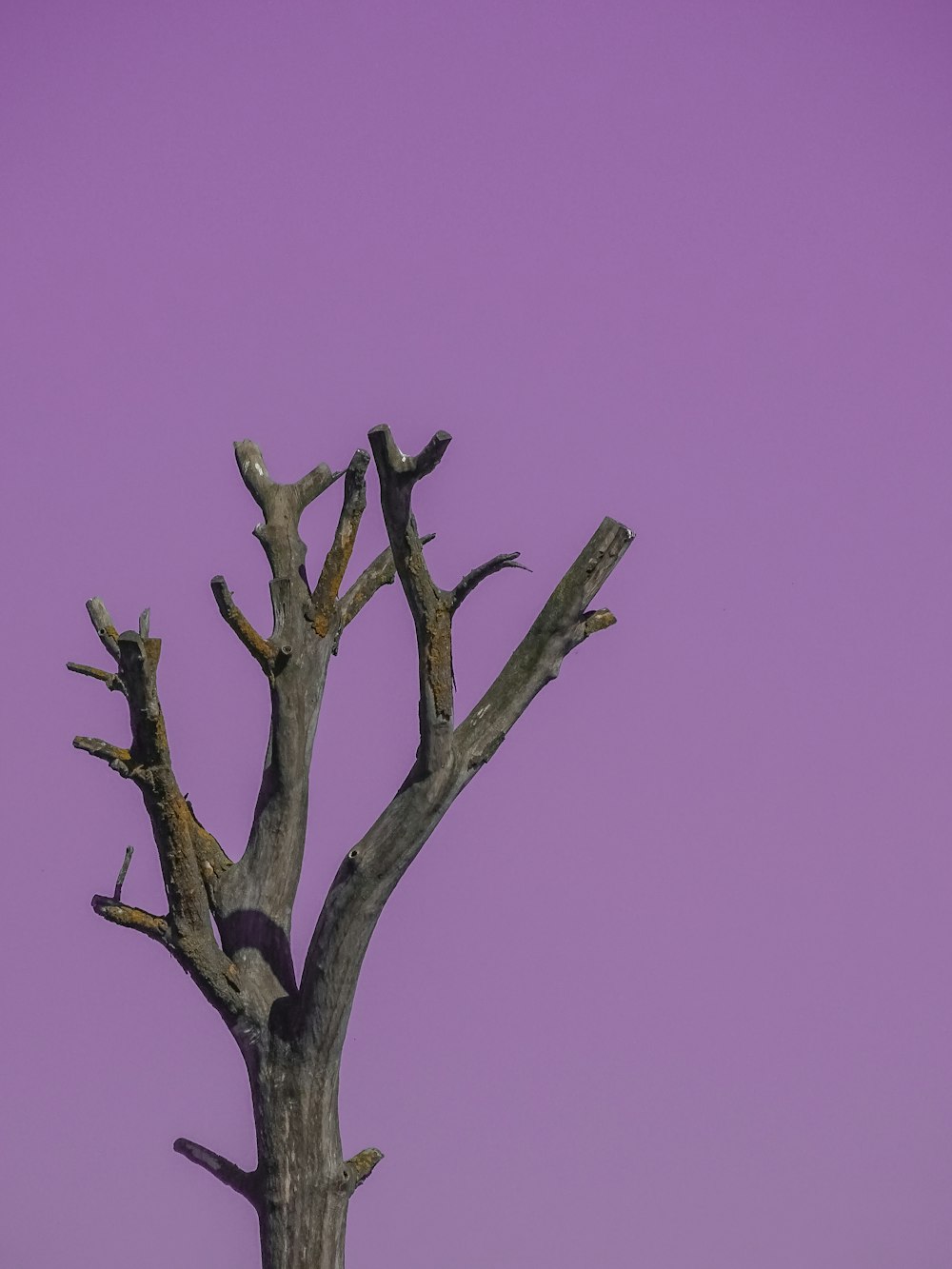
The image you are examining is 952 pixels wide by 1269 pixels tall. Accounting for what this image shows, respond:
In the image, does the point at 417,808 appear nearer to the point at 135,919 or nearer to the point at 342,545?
the point at 135,919

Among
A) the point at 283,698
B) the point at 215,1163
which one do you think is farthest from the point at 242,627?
the point at 215,1163

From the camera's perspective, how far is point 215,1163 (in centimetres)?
780

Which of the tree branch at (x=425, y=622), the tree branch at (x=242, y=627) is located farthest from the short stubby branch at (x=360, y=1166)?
the tree branch at (x=242, y=627)

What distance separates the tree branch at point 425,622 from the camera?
7211 mm

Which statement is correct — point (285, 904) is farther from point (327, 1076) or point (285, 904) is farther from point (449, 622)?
point (449, 622)

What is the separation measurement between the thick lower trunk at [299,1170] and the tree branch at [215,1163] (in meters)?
0.15

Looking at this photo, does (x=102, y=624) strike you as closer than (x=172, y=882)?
No

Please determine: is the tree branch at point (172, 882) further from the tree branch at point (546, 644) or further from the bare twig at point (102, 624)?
the tree branch at point (546, 644)

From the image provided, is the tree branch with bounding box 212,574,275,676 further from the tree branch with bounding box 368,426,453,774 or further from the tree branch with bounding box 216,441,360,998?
the tree branch with bounding box 368,426,453,774

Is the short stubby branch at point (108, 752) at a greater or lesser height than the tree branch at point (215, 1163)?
greater

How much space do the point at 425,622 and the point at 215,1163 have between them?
3.03 meters

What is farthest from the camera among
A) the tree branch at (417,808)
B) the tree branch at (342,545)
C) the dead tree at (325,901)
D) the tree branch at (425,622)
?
the tree branch at (342,545)

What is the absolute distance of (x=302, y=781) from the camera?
28.5 feet

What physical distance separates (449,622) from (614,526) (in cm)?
98
